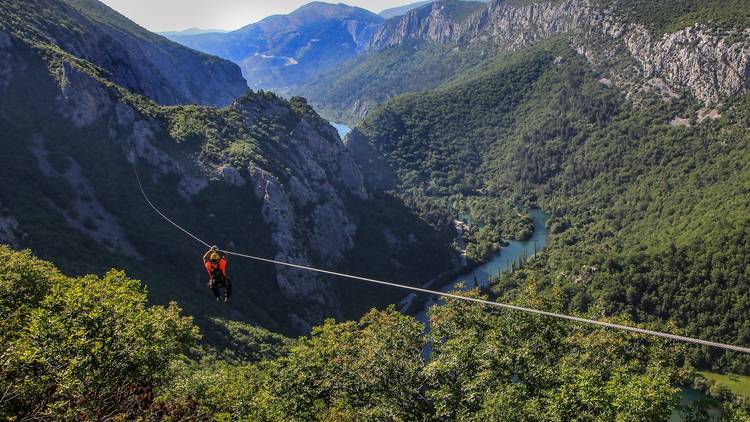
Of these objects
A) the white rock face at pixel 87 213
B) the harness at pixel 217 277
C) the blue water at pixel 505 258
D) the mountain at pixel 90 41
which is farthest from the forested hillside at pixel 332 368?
the blue water at pixel 505 258

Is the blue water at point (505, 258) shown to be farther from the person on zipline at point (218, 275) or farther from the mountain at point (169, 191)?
the person on zipline at point (218, 275)

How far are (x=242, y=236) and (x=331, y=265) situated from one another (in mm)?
24013

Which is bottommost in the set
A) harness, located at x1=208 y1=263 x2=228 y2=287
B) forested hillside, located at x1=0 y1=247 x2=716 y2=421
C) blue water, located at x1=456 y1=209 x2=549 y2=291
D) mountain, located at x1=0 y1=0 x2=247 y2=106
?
blue water, located at x1=456 y1=209 x2=549 y2=291

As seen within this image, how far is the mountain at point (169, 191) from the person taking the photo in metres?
72.6

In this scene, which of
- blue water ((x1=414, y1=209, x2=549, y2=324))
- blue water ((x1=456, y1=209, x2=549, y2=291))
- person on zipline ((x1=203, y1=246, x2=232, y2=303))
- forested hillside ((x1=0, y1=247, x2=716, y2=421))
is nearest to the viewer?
forested hillside ((x1=0, y1=247, x2=716, y2=421))

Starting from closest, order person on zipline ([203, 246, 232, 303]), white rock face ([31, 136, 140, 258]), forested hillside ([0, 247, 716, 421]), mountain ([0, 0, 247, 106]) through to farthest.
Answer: forested hillside ([0, 247, 716, 421]) → person on zipline ([203, 246, 232, 303]) → white rock face ([31, 136, 140, 258]) → mountain ([0, 0, 247, 106])

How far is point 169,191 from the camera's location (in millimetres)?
93000

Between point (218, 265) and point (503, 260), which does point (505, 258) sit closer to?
point (503, 260)

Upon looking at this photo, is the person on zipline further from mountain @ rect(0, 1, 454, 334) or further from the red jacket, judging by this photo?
mountain @ rect(0, 1, 454, 334)

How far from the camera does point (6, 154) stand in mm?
73688

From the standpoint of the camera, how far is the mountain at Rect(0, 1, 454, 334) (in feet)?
238

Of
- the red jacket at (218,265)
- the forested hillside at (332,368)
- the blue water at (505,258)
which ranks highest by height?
the red jacket at (218,265)

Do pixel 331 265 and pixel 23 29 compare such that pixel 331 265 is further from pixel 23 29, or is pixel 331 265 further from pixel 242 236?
pixel 23 29

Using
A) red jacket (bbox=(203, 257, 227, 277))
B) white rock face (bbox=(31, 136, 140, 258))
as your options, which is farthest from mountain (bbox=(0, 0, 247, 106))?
red jacket (bbox=(203, 257, 227, 277))
